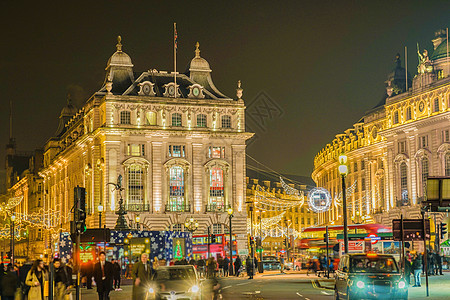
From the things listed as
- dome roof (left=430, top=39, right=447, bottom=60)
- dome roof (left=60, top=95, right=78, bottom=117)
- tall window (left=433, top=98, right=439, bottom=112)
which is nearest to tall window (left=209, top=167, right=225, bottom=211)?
tall window (left=433, top=98, right=439, bottom=112)

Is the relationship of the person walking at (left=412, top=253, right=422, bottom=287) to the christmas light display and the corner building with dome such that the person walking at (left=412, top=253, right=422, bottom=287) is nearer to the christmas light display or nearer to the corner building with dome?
the christmas light display

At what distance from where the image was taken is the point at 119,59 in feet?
381

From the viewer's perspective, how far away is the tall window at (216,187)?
111 meters

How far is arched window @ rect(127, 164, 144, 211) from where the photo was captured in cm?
10688

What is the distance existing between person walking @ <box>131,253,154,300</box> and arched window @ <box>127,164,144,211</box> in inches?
3093

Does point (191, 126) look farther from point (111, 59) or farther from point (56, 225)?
point (56, 225)

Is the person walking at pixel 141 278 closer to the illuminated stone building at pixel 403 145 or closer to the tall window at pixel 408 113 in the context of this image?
the illuminated stone building at pixel 403 145

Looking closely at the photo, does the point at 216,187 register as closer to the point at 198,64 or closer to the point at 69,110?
the point at 198,64

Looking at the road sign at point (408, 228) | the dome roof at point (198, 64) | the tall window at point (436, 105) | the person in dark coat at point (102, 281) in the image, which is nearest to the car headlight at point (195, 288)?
the person in dark coat at point (102, 281)

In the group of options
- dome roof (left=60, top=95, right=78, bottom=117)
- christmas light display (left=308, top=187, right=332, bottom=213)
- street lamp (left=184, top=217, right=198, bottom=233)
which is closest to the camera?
street lamp (left=184, top=217, right=198, bottom=233)

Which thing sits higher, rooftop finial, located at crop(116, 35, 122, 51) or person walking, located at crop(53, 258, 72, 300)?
rooftop finial, located at crop(116, 35, 122, 51)

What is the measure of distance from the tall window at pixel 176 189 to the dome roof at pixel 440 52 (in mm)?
38505

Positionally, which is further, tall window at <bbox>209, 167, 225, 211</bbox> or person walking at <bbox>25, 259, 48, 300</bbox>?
tall window at <bbox>209, 167, 225, 211</bbox>

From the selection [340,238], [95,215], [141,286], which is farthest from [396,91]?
[141,286]
